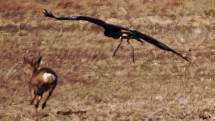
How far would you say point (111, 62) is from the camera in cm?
1964

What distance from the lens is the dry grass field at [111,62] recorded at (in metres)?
17.0

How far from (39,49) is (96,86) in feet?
8.19

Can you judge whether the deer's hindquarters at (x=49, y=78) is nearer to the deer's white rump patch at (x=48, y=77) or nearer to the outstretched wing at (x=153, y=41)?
the deer's white rump patch at (x=48, y=77)

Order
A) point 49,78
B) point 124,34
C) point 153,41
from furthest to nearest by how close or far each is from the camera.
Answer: point 153,41
point 124,34
point 49,78

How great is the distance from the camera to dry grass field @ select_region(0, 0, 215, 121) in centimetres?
1702

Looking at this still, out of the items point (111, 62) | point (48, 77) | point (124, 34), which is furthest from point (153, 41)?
point (48, 77)

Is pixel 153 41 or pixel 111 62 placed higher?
pixel 153 41

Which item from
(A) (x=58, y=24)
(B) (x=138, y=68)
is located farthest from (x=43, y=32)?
(B) (x=138, y=68)

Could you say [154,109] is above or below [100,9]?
below

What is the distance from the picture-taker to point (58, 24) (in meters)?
21.1

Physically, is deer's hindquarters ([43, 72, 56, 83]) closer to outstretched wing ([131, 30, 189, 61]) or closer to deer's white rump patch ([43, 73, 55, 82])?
deer's white rump patch ([43, 73, 55, 82])

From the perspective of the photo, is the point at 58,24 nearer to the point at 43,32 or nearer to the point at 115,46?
the point at 43,32

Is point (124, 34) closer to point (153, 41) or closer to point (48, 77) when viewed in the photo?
point (153, 41)

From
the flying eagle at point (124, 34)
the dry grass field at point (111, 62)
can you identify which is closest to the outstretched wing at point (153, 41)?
the flying eagle at point (124, 34)
